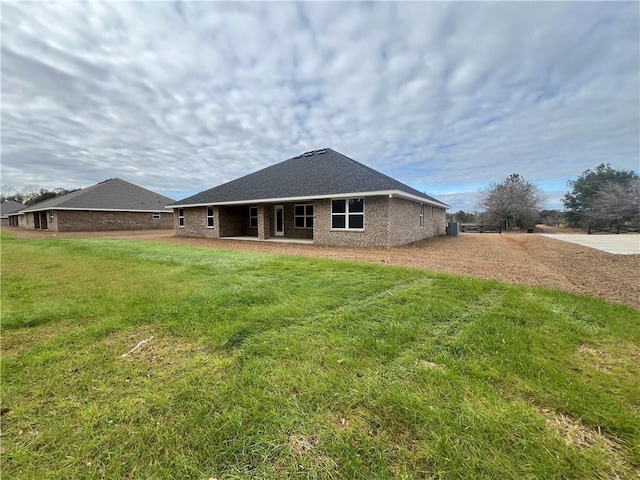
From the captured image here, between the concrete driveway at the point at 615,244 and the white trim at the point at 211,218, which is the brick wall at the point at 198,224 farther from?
the concrete driveway at the point at 615,244

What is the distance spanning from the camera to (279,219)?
61.1 feet

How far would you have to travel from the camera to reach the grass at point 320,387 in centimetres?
181

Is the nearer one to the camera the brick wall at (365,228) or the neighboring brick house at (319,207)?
the brick wall at (365,228)

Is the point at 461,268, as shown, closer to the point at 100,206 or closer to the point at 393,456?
the point at 393,456

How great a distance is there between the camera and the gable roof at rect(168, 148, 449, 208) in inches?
513

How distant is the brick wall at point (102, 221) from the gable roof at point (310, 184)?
14.2 metres

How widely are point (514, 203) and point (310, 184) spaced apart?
32.6 meters

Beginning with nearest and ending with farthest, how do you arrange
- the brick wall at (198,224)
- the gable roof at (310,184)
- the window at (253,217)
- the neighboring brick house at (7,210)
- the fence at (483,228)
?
1. the gable roof at (310,184)
2. the brick wall at (198,224)
3. the window at (253,217)
4. the fence at (483,228)
5. the neighboring brick house at (7,210)

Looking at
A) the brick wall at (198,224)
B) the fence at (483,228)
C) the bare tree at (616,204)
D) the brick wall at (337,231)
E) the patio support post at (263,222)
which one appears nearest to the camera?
the brick wall at (337,231)

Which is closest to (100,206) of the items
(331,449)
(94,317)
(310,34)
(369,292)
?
(310,34)

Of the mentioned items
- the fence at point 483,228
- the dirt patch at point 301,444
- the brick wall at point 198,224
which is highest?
the brick wall at point 198,224

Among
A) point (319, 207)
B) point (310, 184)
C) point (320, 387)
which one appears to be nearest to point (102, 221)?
point (310, 184)

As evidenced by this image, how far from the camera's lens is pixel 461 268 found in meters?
7.88

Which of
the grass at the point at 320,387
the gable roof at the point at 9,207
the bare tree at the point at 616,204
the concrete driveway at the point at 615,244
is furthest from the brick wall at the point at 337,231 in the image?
the gable roof at the point at 9,207
